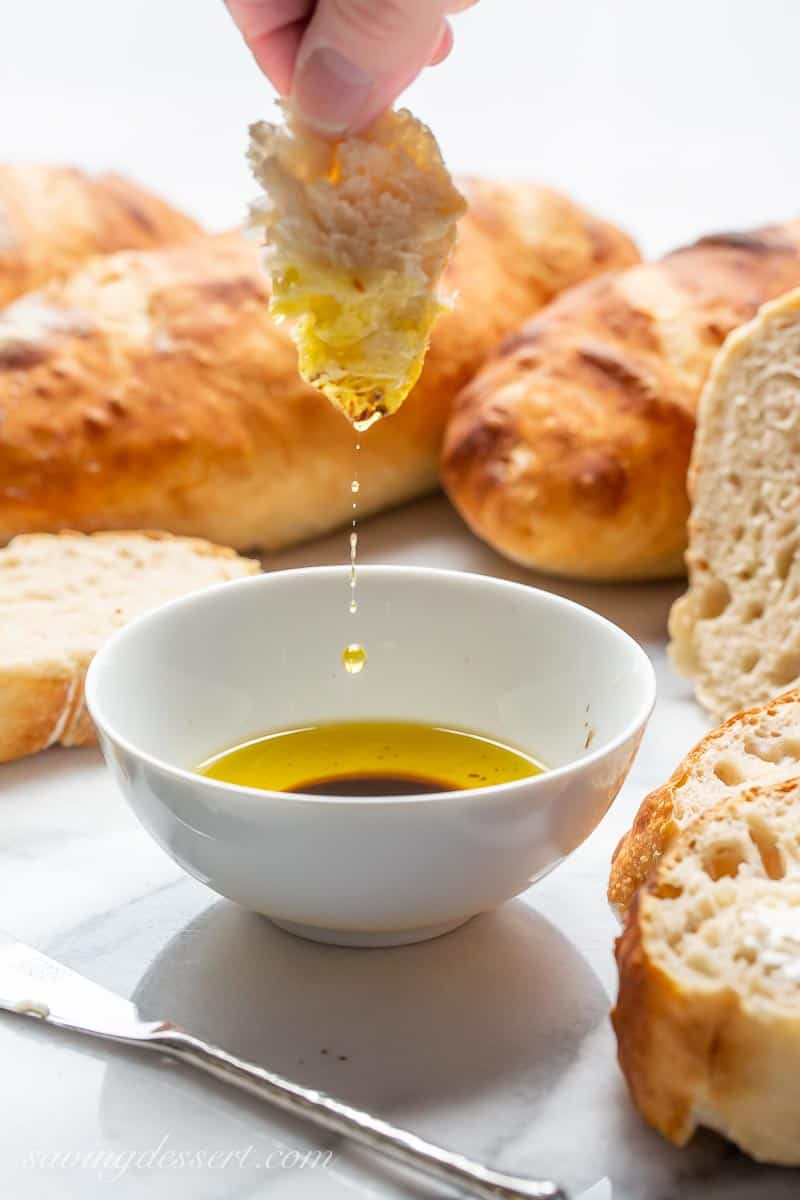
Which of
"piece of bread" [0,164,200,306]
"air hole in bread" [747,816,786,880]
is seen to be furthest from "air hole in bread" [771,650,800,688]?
"piece of bread" [0,164,200,306]

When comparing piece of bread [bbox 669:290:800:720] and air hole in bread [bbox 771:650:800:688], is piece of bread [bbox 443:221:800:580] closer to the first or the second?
piece of bread [bbox 669:290:800:720]

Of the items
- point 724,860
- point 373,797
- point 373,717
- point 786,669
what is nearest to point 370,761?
point 373,717

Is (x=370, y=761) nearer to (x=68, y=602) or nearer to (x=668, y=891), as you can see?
(x=668, y=891)

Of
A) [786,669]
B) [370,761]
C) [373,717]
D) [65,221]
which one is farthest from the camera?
[65,221]

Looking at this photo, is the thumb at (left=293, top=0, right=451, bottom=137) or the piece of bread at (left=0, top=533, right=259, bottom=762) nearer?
the thumb at (left=293, top=0, right=451, bottom=137)

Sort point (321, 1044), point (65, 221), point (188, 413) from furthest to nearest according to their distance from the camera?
point (65, 221) < point (188, 413) < point (321, 1044)

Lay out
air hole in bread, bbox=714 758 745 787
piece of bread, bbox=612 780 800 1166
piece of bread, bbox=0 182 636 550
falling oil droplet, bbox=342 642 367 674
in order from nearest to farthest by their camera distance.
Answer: piece of bread, bbox=612 780 800 1166 < air hole in bread, bbox=714 758 745 787 < falling oil droplet, bbox=342 642 367 674 < piece of bread, bbox=0 182 636 550

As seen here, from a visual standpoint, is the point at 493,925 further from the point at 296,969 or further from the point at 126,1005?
the point at 126,1005
